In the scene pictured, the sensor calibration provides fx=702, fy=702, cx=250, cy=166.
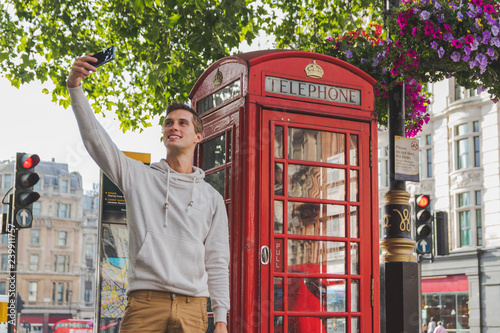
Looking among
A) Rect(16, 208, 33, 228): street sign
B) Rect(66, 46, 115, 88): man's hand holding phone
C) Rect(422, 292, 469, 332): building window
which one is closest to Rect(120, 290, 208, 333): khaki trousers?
Rect(66, 46, 115, 88): man's hand holding phone

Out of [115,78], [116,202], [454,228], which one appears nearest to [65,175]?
[454,228]

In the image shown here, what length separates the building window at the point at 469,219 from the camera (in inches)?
1054

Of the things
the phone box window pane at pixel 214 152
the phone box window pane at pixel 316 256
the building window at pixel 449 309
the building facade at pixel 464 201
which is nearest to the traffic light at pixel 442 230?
the phone box window pane at pixel 316 256

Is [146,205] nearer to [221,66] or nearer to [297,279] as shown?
[297,279]

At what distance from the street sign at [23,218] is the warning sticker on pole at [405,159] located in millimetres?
5050

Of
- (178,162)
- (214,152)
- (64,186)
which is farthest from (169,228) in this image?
(64,186)

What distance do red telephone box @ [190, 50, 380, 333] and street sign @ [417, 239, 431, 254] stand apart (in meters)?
4.41

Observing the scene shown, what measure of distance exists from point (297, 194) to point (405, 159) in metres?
1.85

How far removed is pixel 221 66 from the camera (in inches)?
237

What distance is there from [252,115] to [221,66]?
83 centimetres

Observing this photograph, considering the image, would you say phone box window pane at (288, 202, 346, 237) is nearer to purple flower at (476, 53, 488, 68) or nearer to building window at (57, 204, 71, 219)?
purple flower at (476, 53, 488, 68)

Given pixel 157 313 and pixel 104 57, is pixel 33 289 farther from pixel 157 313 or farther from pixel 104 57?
pixel 104 57

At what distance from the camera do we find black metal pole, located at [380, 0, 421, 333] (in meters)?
6.54

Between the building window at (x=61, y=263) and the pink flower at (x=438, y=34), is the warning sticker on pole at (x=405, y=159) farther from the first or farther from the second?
the building window at (x=61, y=263)
